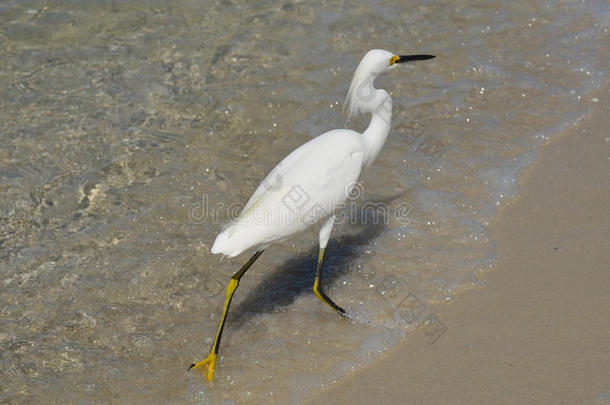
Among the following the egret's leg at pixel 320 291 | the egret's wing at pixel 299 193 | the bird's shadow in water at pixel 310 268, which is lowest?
the bird's shadow in water at pixel 310 268

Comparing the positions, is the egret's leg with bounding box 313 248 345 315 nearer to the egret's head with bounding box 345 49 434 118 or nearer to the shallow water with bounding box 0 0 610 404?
the shallow water with bounding box 0 0 610 404

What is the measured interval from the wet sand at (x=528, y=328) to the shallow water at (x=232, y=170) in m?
0.13

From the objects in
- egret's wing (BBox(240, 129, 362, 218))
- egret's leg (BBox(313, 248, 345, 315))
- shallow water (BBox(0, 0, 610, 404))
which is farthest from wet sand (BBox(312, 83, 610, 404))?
egret's wing (BBox(240, 129, 362, 218))

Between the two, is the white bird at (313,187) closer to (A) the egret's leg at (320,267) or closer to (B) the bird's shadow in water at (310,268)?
(A) the egret's leg at (320,267)

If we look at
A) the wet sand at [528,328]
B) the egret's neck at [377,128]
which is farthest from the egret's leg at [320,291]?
the egret's neck at [377,128]

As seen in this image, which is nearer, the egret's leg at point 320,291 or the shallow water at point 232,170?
the shallow water at point 232,170

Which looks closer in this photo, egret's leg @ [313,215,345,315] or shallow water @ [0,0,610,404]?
shallow water @ [0,0,610,404]

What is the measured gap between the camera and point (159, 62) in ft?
20.2

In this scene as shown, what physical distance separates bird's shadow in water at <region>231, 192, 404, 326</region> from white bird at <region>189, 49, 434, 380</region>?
30 cm

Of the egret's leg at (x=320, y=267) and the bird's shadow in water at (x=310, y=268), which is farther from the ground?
the egret's leg at (x=320, y=267)

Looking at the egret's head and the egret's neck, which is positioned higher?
the egret's head

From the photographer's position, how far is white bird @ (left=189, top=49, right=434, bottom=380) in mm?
3443

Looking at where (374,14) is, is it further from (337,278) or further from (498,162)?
(337,278)

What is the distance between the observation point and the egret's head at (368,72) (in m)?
3.73
